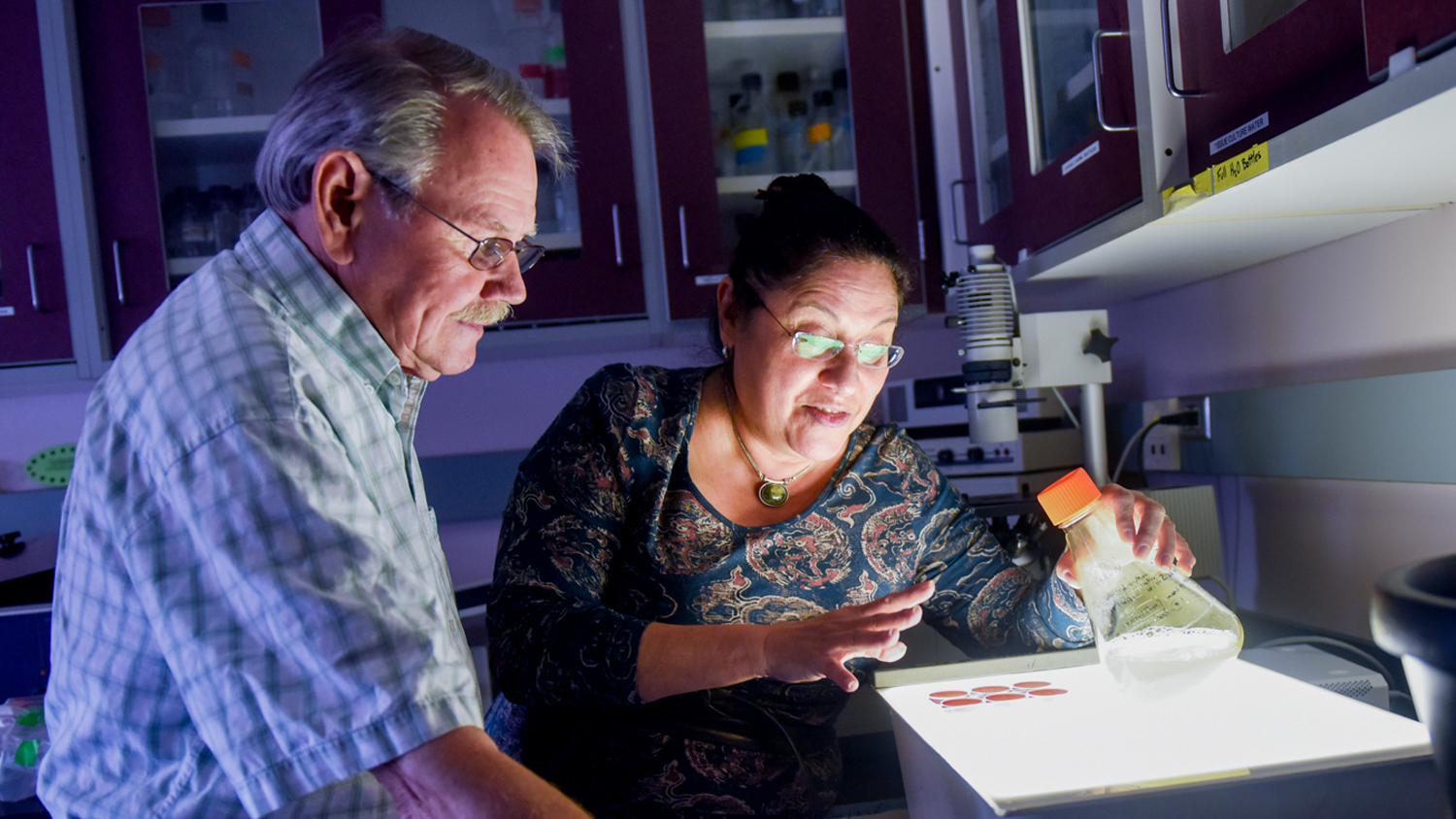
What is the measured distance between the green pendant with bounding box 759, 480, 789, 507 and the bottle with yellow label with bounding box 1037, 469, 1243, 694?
40 cm

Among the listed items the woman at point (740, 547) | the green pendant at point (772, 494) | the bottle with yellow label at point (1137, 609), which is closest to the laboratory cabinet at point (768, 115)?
the woman at point (740, 547)

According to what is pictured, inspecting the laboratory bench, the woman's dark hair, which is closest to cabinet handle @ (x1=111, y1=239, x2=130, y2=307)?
the laboratory bench

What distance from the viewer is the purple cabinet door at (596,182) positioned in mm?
1905

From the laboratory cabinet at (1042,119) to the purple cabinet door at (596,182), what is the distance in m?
0.69

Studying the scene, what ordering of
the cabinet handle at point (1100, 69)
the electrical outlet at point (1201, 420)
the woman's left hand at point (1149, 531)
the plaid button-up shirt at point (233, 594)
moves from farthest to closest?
1. the electrical outlet at point (1201, 420)
2. the cabinet handle at point (1100, 69)
3. the woman's left hand at point (1149, 531)
4. the plaid button-up shirt at point (233, 594)

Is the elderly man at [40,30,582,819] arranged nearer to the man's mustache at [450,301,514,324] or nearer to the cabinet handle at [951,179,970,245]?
the man's mustache at [450,301,514,324]

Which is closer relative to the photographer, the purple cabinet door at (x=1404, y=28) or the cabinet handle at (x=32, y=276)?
the purple cabinet door at (x=1404, y=28)

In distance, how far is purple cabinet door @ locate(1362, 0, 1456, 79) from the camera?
0.65m

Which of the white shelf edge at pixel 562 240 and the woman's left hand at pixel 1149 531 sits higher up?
the white shelf edge at pixel 562 240

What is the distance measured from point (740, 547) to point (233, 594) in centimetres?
73

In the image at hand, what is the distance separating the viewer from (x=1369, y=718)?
2.33 feet

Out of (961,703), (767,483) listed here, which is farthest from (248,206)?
(961,703)

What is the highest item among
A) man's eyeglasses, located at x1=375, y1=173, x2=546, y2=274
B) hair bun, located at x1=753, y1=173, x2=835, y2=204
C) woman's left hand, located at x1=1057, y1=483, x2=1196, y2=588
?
hair bun, located at x1=753, y1=173, x2=835, y2=204

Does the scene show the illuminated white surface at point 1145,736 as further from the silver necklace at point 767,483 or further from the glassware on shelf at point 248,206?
the glassware on shelf at point 248,206
